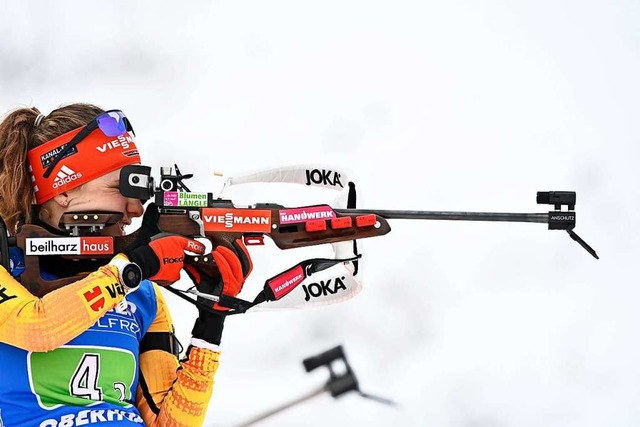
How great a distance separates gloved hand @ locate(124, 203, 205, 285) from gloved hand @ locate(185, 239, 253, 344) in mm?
60

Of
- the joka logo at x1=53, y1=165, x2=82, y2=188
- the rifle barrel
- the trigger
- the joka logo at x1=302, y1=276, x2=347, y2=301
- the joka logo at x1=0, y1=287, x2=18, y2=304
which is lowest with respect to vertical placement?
the joka logo at x1=302, y1=276, x2=347, y2=301

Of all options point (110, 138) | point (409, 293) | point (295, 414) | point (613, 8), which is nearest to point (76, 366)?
point (110, 138)

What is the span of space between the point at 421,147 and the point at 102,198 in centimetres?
169

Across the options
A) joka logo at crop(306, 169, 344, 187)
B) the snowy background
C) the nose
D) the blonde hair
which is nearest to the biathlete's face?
the nose

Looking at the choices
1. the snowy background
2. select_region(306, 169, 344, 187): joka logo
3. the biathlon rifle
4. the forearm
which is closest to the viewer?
the forearm

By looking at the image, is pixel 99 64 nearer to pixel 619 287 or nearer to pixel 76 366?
pixel 76 366

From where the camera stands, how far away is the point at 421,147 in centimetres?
344

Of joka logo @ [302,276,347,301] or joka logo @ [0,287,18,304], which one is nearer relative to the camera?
joka logo @ [0,287,18,304]

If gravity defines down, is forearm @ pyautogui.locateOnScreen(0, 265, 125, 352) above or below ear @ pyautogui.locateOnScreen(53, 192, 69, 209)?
below

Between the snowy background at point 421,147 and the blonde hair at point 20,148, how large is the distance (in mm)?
1208

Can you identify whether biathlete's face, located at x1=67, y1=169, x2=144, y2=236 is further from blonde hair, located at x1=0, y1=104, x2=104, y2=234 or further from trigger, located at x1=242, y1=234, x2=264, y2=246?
trigger, located at x1=242, y1=234, x2=264, y2=246

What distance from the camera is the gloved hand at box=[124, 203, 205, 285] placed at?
6.30ft

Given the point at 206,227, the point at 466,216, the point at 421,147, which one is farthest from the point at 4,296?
the point at 421,147

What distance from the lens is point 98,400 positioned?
1.91 m
